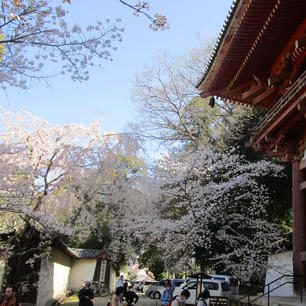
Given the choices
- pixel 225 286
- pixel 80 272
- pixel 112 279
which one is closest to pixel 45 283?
pixel 80 272

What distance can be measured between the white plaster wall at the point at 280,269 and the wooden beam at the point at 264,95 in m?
7.29

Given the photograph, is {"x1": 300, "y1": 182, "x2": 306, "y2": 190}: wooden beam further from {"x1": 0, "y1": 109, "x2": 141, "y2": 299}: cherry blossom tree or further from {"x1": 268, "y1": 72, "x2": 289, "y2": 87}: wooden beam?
{"x1": 0, "y1": 109, "x2": 141, "y2": 299}: cherry blossom tree

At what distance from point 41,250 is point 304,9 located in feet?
48.9

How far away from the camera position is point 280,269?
14.7 m

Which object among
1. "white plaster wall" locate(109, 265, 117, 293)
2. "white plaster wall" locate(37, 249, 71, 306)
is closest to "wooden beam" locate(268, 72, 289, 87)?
"white plaster wall" locate(37, 249, 71, 306)

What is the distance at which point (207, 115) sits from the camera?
76.1 ft

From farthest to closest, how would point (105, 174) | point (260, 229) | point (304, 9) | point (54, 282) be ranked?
1. point (54, 282)
2. point (260, 229)
3. point (105, 174)
4. point (304, 9)

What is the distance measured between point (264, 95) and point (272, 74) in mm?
751

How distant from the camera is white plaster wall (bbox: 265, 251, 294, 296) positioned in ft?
47.3

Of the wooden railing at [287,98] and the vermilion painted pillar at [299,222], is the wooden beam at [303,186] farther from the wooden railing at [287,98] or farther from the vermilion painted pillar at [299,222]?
the wooden railing at [287,98]

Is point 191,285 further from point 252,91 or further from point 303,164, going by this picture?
point 252,91

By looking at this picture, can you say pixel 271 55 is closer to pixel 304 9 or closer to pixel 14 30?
pixel 304 9

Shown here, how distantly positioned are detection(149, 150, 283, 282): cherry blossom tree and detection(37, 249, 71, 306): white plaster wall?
633 centimetres

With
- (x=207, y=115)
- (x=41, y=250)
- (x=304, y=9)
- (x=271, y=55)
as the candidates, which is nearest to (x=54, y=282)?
(x=41, y=250)
